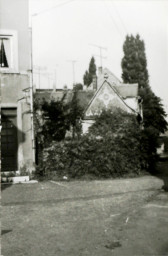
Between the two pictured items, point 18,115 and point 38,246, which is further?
point 18,115

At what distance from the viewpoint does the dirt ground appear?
5.77m

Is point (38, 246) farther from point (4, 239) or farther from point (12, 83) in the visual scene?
point (12, 83)

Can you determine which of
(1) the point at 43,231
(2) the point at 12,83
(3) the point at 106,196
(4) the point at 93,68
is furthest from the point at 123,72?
(1) the point at 43,231

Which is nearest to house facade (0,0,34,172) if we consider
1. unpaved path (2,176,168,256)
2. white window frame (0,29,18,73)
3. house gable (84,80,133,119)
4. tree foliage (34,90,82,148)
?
white window frame (0,29,18,73)

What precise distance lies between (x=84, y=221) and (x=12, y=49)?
8.77 meters

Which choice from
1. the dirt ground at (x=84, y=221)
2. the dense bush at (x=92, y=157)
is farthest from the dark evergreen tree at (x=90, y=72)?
the dirt ground at (x=84, y=221)

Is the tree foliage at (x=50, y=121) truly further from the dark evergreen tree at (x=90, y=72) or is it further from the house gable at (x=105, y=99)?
the dark evergreen tree at (x=90, y=72)

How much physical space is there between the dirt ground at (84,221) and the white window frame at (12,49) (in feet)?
16.3

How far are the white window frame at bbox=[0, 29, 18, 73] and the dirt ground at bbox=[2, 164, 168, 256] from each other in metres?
4.97

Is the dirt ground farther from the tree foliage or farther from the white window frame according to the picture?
the tree foliage

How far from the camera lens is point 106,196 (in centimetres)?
1041

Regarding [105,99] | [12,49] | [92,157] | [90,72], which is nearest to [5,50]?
[12,49]

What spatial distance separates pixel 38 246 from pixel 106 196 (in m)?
4.74

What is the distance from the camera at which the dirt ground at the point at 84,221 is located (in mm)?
5766
